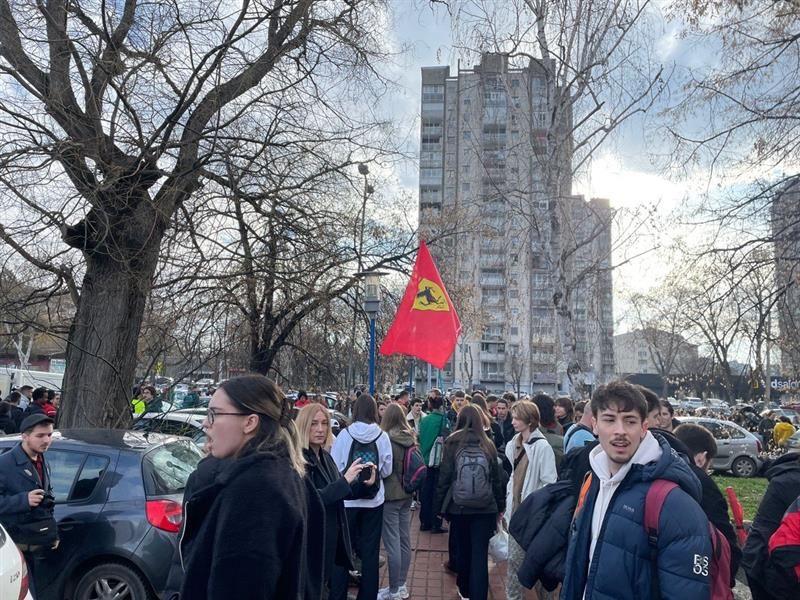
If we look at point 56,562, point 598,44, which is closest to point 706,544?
point 56,562

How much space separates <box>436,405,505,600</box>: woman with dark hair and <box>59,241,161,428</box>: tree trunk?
438cm

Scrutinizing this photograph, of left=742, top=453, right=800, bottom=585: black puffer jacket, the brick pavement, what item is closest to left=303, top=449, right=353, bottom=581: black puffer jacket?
left=742, top=453, right=800, bottom=585: black puffer jacket

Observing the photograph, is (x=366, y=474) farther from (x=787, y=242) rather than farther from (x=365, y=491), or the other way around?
(x=787, y=242)

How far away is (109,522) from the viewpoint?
220 inches

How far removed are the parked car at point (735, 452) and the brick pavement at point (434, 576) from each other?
464 inches

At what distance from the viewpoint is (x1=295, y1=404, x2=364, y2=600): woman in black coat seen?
428 cm

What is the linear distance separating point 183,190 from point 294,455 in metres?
6.27

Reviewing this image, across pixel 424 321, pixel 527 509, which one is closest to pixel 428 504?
pixel 424 321

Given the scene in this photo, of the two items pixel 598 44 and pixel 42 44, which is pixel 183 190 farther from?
pixel 598 44

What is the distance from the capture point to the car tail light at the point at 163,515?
5621mm

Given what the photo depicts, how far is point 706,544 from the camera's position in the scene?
8.20 feet

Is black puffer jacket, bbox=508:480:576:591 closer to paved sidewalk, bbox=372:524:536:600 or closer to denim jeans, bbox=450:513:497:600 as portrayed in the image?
denim jeans, bbox=450:513:497:600

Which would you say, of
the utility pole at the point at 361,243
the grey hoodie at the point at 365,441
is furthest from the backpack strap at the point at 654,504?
the utility pole at the point at 361,243

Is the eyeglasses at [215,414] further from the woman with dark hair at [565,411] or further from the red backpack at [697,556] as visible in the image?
the woman with dark hair at [565,411]
